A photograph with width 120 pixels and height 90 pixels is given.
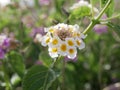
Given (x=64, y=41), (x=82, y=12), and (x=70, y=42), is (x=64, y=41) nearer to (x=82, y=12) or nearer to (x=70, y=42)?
Result: (x=70, y=42)

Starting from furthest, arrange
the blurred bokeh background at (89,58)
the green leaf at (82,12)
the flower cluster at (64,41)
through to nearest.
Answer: the blurred bokeh background at (89,58), the green leaf at (82,12), the flower cluster at (64,41)

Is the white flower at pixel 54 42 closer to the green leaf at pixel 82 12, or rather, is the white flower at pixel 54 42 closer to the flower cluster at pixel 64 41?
the flower cluster at pixel 64 41

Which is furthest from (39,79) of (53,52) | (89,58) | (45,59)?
(89,58)

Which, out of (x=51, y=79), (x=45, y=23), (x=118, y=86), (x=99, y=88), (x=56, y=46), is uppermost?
(x=56, y=46)

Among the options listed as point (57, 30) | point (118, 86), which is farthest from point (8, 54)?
point (118, 86)

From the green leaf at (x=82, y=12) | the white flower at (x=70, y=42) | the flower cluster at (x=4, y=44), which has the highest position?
the green leaf at (x=82, y=12)

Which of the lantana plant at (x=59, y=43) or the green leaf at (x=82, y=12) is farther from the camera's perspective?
the green leaf at (x=82, y=12)

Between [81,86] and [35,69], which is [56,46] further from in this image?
[81,86]

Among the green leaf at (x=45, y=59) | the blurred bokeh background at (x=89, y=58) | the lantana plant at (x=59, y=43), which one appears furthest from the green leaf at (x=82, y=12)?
the blurred bokeh background at (x=89, y=58)
